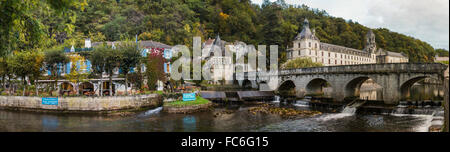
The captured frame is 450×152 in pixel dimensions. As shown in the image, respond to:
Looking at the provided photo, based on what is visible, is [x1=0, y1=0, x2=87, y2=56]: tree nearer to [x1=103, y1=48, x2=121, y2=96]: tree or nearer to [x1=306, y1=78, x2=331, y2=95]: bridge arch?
[x1=103, y1=48, x2=121, y2=96]: tree

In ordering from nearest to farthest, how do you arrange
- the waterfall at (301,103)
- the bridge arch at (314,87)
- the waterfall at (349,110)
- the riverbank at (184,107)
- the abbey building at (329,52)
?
the waterfall at (349,110), the riverbank at (184,107), the waterfall at (301,103), the bridge arch at (314,87), the abbey building at (329,52)

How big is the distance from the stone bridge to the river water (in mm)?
5080

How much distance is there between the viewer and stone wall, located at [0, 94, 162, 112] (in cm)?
2722

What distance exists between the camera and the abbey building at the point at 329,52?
284 feet

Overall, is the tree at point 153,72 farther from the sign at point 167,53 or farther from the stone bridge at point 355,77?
the stone bridge at point 355,77

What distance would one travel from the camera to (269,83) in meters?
47.7

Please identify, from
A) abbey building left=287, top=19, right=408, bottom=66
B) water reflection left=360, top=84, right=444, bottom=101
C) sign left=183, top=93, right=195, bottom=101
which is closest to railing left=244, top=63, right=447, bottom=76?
water reflection left=360, top=84, right=444, bottom=101

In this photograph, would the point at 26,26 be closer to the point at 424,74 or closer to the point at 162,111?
the point at 162,111

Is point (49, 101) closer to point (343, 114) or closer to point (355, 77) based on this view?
point (343, 114)

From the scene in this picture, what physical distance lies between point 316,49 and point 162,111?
7301 cm

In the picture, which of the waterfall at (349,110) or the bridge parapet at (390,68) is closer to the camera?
the bridge parapet at (390,68)

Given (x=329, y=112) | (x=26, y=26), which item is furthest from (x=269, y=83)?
(x=26, y=26)

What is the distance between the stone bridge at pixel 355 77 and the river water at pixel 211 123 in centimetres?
508

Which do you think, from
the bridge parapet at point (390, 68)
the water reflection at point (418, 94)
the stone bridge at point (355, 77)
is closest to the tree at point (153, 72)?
the stone bridge at point (355, 77)
